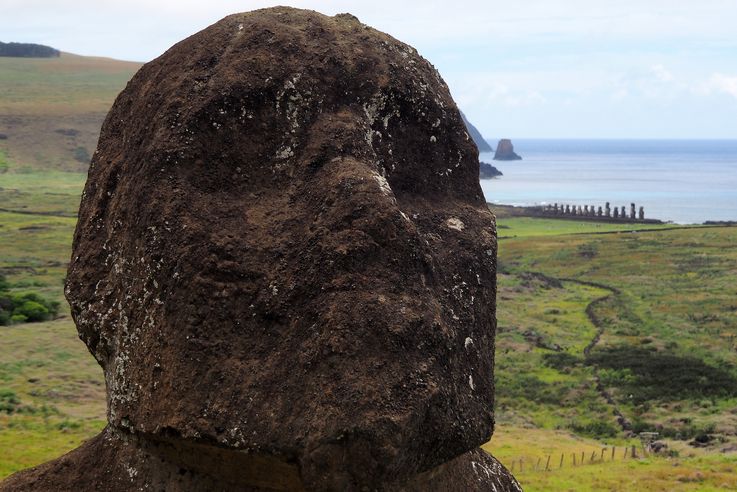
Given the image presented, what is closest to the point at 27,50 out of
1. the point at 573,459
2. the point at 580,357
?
the point at 580,357

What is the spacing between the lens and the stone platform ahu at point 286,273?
5883 mm

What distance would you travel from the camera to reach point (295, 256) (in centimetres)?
629

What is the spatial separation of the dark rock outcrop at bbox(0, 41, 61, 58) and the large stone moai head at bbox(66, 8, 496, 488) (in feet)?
643

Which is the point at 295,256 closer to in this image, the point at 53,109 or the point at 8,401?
the point at 8,401

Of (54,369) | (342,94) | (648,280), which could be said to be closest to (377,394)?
(342,94)

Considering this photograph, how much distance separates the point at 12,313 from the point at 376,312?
92.8 ft

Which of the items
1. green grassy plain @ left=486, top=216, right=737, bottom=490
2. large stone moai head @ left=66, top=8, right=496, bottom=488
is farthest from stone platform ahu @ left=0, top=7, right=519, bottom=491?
green grassy plain @ left=486, top=216, right=737, bottom=490

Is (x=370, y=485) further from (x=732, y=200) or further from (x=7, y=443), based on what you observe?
(x=732, y=200)

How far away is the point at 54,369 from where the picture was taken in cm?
2509

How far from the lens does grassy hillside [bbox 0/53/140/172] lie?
113 metres

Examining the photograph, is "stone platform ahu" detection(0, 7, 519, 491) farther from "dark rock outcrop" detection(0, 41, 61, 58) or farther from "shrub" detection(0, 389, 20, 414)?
"dark rock outcrop" detection(0, 41, 61, 58)

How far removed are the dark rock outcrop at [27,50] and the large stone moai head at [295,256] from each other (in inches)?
7717

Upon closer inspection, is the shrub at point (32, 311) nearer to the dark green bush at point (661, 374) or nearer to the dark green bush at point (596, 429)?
the dark green bush at point (596, 429)

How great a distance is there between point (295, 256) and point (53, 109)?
437 ft
